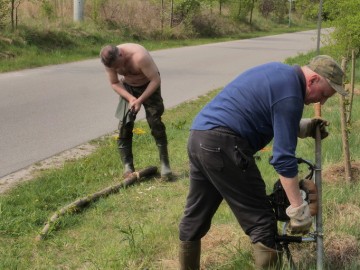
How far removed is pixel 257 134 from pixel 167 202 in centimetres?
241

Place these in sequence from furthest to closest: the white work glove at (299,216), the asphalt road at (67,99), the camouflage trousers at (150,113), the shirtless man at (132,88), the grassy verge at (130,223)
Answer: the asphalt road at (67,99) → the camouflage trousers at (150,113) → the shirtless man at (132,88) → the grassy verge at (130,223) → the white work glove at (299,216)

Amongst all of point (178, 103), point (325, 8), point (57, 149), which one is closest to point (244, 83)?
point (57, 149)

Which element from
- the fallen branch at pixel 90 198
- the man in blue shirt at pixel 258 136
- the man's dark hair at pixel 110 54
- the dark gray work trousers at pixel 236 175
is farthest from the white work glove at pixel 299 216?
the man's dark hair at pixel 110 54

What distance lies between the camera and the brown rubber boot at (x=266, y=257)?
325 centimetres

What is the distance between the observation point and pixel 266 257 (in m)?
3.25

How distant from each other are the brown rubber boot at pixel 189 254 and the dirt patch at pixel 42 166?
2.78 m

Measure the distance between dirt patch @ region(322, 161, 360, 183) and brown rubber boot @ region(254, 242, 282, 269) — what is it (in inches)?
88.7

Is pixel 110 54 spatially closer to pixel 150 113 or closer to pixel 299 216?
pixel 150 113

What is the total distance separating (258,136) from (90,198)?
254 centimetres

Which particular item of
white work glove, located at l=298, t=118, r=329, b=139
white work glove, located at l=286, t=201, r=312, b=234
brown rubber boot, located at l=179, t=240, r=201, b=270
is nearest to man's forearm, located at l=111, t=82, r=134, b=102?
brown rubber boot, located at l=179, t=240, r=201, b=270

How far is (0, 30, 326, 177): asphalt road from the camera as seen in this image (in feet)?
24.5

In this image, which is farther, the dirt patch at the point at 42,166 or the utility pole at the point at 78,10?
the utility pole at the point at 78,10

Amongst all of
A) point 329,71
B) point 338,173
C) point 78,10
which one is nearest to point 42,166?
point 338,173

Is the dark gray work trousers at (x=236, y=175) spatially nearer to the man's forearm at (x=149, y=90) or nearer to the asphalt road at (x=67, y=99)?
the man's forearm at (x=149, y=90)
